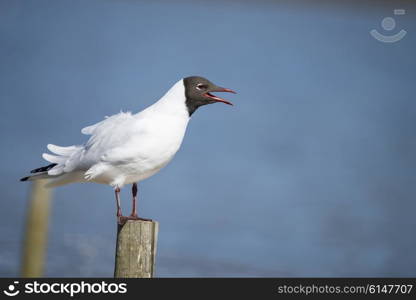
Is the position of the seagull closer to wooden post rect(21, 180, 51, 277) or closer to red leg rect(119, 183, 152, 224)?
red leg rect(119, 183, 152, 224)

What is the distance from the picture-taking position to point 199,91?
629cm

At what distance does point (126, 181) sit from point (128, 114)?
2.34ft

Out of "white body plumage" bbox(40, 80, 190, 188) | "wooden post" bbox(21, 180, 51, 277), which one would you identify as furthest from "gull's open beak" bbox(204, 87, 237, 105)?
"wooden post" bbox(21, 180, 51, 277)

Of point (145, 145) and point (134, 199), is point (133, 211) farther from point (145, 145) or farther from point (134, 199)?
point (145, 145)

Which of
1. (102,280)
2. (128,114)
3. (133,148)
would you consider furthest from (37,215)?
(128,114)

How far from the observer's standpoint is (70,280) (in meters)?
5.44

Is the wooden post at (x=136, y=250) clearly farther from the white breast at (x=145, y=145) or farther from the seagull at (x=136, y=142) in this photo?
the white breast at (x=145, y=145)

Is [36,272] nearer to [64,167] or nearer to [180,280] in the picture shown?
[180,280]

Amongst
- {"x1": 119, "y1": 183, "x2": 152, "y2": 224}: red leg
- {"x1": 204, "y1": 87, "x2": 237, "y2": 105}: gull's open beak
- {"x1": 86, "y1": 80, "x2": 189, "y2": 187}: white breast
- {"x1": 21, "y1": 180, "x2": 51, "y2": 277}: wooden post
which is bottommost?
{"x1": 21, "y1": 180, "x2": 51, "y2": 277}: wooden post

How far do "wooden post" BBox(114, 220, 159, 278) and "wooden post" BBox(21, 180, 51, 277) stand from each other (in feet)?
4.54

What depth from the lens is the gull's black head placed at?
6.27 metres

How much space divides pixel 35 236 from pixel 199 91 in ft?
Answer: 9.00

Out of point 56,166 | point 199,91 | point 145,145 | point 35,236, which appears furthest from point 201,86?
point 35,236

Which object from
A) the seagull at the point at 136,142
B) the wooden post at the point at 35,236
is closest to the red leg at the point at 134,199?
the seagull at the point at 136,142
